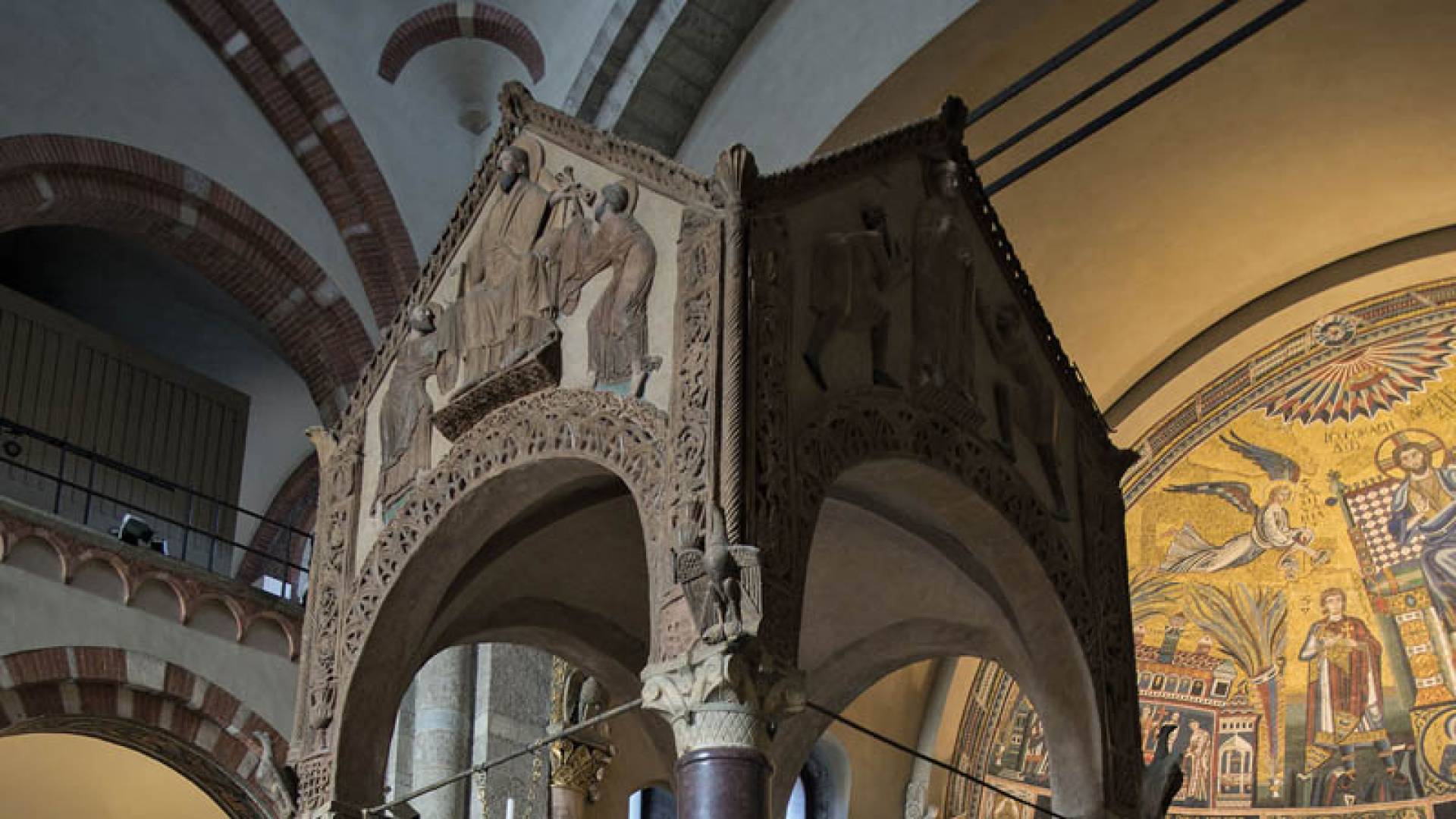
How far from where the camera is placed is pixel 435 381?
8.01 m

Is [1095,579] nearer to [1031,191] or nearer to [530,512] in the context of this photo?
[530,512]

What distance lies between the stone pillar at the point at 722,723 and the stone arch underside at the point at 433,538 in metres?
1.08

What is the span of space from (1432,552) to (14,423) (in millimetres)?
10094

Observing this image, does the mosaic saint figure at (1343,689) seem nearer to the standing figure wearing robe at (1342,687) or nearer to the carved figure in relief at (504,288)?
the standing figure wearing robe at (1342,687)

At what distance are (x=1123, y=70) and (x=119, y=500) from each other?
7.77m

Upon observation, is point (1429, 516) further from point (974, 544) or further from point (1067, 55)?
point (974, 544)

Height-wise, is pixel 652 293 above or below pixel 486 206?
below

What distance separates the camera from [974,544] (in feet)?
26.3

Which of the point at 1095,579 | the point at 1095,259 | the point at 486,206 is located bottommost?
the point at 1095,579

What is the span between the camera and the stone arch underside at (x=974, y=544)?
7.23 metres

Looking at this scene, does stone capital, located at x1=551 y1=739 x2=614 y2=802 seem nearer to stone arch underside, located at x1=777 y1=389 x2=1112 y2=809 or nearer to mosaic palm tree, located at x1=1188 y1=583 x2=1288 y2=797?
stone arch underside, located at x1=777 y1=389 x2=1112 y2=809

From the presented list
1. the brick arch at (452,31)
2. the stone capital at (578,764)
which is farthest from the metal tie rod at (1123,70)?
the brick arch at (452,31)

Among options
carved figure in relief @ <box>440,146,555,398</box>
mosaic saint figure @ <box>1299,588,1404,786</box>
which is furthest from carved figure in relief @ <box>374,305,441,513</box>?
mosaic saint figure @ <box>1299,588,1404,786</box>

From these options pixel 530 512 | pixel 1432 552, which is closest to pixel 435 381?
pixel 530 512
